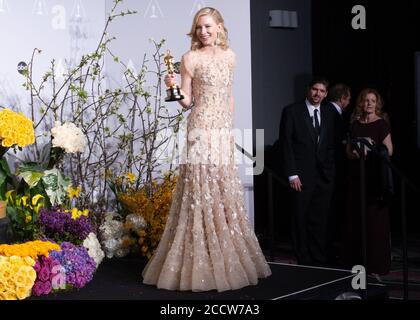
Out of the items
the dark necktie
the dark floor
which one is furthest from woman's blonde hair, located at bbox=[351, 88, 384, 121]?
the dark floor

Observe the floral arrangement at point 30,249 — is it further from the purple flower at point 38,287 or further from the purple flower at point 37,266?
the purple flower at point 38,287

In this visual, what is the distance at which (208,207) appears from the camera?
175 inches

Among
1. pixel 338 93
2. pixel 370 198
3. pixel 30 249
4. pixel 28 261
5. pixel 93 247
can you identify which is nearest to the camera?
pixel 28 261

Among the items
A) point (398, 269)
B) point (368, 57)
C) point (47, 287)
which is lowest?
point (398, 269)

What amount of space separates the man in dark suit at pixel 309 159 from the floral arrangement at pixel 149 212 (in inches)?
37.1

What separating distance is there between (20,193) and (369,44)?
4267 millimetres

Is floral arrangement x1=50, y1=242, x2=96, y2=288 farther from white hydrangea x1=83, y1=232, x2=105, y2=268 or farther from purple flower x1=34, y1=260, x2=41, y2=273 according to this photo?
white hydrangea x1=83, y1=232, x2=105, y2=268

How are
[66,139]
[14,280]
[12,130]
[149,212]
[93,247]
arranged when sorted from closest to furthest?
[14,280]
[12,130]
[93,247]
[66,139]
[149,212]

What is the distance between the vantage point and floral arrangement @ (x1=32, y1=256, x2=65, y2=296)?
4363mm

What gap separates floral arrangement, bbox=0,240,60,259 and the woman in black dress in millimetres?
2386

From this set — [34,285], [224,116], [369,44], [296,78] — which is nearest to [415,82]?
[369,44]

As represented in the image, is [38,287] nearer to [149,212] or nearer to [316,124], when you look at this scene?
[149,212]

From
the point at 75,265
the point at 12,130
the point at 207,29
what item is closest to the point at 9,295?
the point at 75,265

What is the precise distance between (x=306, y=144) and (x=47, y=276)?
2486 millimetres
